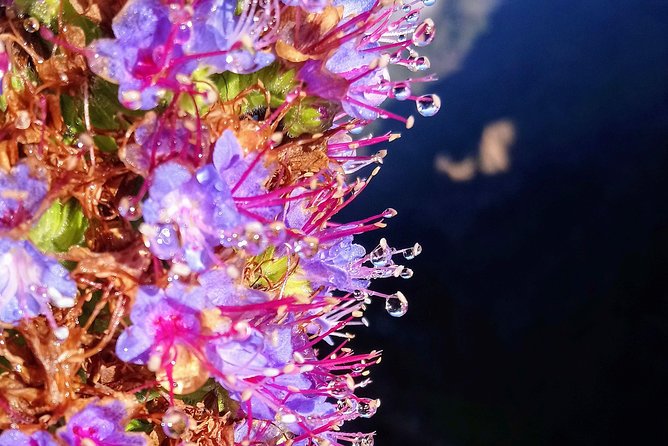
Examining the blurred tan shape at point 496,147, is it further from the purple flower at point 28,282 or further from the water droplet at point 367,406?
the purple flower at point 28,282

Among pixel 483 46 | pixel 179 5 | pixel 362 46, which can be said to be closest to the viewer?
pixel 179 5

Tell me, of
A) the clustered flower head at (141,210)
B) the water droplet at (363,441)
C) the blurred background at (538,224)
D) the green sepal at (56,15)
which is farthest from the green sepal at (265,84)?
the blurred background at (538,224)

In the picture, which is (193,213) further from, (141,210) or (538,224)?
(538,224)

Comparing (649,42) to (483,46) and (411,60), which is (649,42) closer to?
(483,46)

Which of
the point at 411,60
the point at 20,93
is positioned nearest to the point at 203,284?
the point at 20,93

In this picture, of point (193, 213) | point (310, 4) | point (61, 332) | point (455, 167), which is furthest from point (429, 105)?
point (455, 167)

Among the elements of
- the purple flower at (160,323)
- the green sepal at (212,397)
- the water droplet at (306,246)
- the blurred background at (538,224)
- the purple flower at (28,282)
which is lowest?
the blurred background at (538,224)
